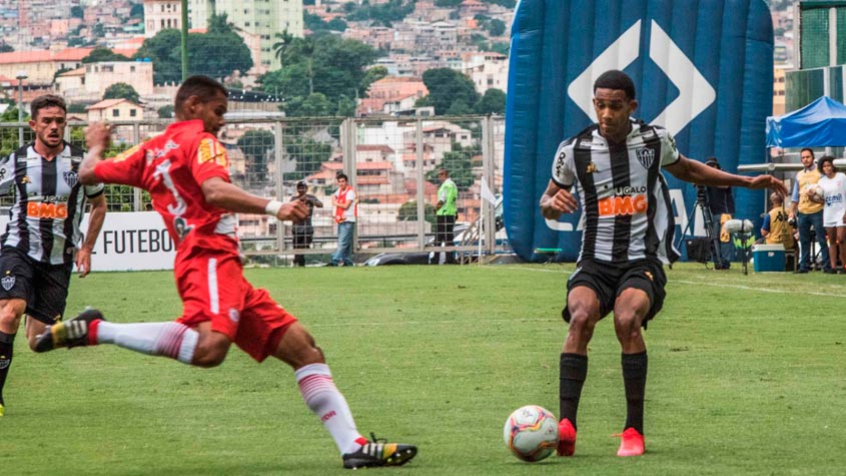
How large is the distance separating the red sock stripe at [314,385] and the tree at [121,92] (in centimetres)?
8029

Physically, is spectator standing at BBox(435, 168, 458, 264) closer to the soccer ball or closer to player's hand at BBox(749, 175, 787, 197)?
player's hand at BBox(749, 175, 787, 197)

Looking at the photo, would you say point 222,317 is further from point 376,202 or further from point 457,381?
point 376,202

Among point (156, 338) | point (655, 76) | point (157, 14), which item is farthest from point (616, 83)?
point (157, 14)

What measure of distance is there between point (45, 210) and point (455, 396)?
3064 mm

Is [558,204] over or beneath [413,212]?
over

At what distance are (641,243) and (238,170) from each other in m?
26.3

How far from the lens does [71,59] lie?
107188 mm

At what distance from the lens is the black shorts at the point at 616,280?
8086 millimetres

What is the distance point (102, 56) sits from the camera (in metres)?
109

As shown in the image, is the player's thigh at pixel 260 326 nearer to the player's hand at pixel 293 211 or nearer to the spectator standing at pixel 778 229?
the player's hand at pixel 293 211

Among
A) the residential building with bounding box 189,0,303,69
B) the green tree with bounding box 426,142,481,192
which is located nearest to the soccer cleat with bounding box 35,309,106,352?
the green tree with bounding box 426,142,481,192

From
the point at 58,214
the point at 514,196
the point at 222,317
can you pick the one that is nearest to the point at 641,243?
the point at 222,317

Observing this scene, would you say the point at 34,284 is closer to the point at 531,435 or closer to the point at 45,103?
the point at 45,103

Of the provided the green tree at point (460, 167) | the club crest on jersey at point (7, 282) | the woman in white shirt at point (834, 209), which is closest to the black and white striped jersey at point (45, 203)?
the club crest on jersey at point (7, 282)
